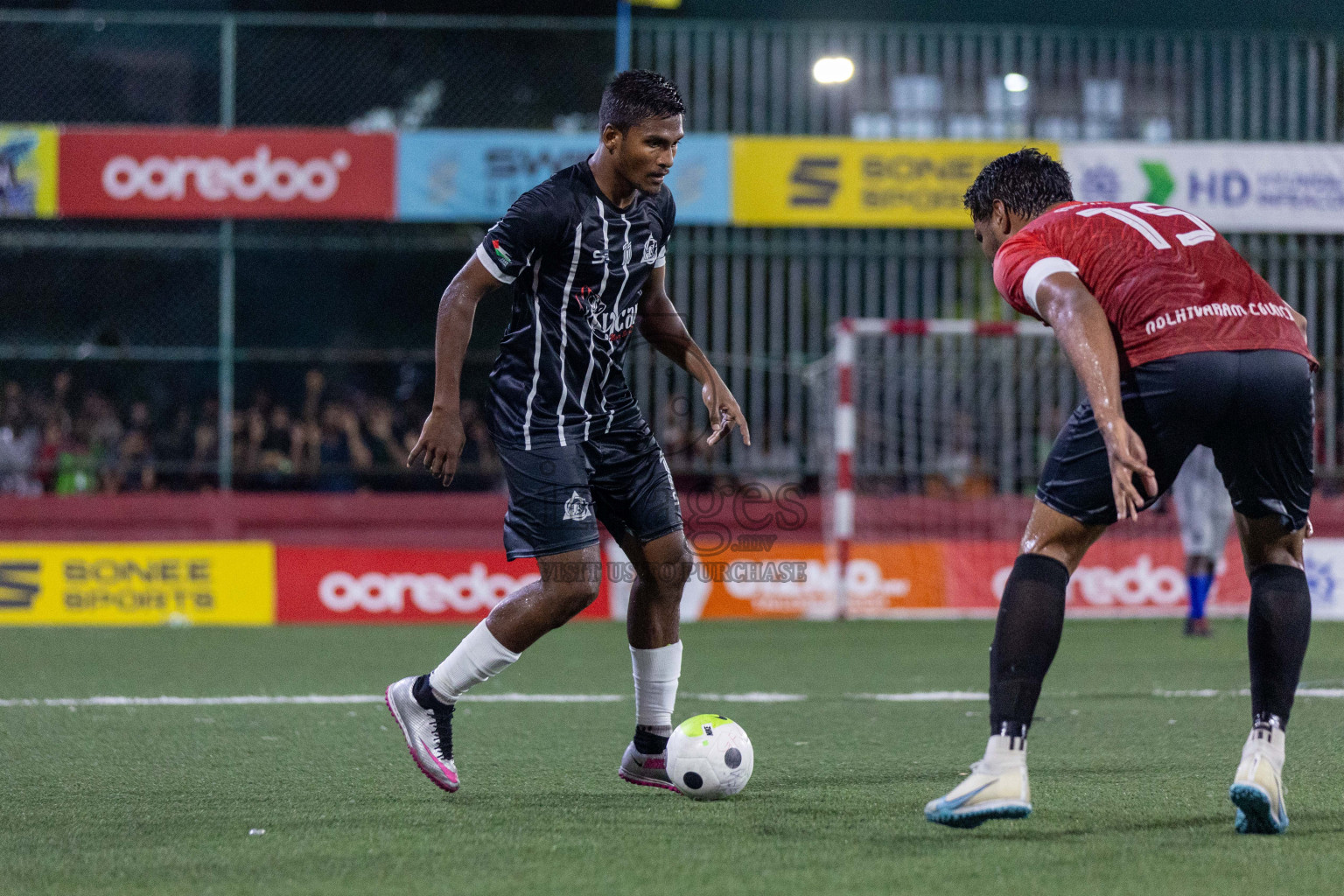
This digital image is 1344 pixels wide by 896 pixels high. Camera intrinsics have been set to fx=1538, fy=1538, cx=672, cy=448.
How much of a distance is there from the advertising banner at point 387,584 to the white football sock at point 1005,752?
8.54m

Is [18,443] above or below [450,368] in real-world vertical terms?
below

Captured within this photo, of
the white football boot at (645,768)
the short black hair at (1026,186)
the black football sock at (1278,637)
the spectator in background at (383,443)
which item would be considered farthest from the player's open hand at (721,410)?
the spectator in background at (383,443)

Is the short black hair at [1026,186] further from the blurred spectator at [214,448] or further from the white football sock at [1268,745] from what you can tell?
the blurred spectator at [214,448]

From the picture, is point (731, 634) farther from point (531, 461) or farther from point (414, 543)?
point (531, 461)

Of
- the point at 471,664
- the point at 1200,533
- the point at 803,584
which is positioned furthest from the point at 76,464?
the point at 471,664

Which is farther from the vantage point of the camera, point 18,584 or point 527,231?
point 18,584

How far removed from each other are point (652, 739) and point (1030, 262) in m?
1.88

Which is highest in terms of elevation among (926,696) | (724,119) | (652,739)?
(724,119)

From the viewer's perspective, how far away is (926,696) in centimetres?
705

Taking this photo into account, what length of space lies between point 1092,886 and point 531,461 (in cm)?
201

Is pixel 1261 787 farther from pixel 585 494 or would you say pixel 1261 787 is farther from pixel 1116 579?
pixel 1116 579

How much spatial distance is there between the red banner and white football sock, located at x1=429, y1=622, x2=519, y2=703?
31.1ft

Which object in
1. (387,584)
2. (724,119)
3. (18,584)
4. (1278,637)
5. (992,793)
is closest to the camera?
(992,793)

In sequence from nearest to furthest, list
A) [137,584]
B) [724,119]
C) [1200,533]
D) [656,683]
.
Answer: [656,683], [1200,533], [137,584], [724,119]
